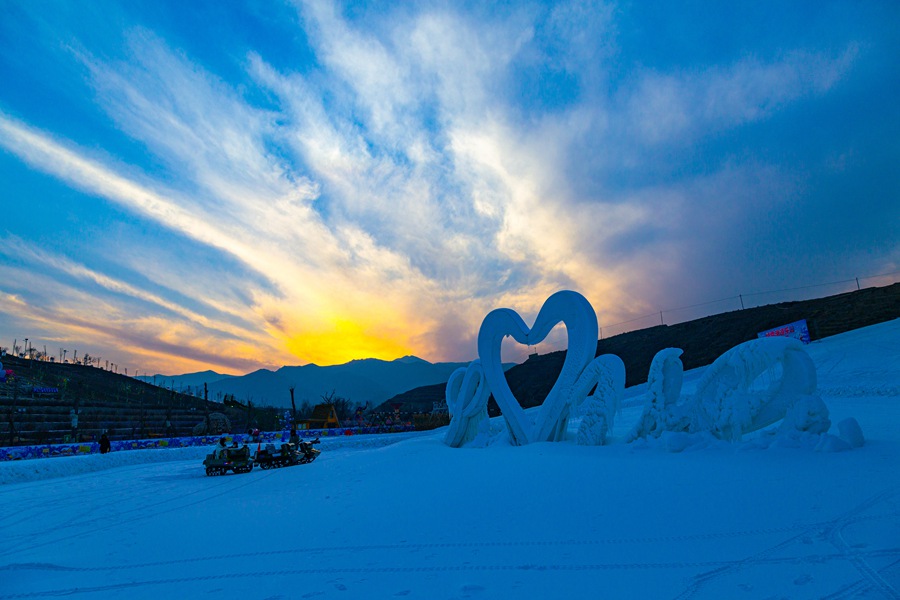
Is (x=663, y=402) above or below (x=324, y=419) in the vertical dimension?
above

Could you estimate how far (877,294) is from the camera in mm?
40312

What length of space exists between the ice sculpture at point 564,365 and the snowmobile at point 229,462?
26.0 ft

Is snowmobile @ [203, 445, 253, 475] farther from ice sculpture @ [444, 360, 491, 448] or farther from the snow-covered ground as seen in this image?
ice sculpture @ [444, 360, 491, 448]

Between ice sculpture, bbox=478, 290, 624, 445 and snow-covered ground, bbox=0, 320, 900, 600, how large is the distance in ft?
6.89

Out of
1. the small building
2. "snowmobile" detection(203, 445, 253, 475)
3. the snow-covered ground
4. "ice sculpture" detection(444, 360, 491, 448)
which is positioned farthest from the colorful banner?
the small building

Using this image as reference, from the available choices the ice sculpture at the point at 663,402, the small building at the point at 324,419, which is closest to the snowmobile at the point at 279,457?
the ice sculpture at the point at 663,402

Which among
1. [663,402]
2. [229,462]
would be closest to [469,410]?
[229,462]

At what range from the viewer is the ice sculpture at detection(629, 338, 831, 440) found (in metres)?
8.73

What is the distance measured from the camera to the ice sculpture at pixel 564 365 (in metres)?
12.7

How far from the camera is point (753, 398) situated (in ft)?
30.5

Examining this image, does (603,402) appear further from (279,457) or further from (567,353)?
(279,457)

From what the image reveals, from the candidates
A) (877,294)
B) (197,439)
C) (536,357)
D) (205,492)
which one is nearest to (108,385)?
(197,439)

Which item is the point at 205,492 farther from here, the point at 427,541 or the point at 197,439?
the point at 197,439

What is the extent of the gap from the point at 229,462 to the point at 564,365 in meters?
10.2
